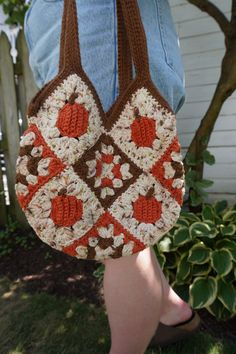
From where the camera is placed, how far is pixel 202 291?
1.86m

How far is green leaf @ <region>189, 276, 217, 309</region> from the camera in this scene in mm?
1820

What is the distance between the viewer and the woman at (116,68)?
3.20 ft

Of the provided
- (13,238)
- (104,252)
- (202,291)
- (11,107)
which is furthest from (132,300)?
(11,107)

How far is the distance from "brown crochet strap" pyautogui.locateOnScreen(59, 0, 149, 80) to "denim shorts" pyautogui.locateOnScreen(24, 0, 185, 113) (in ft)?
0.13

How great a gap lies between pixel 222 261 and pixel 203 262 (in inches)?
3.9

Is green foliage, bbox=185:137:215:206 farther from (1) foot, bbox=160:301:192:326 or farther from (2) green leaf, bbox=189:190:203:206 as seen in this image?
(1) foot, bbox=160:301:192:326

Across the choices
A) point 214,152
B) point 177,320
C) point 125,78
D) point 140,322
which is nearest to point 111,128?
point 125,78

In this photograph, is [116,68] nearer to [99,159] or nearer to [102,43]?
[102,43]

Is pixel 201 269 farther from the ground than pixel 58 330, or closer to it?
farther from the ground

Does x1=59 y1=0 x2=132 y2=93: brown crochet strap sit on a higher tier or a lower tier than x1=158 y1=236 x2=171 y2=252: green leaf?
higher

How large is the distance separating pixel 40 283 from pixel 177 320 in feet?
3.59

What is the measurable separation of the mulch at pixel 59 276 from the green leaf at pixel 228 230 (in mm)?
440

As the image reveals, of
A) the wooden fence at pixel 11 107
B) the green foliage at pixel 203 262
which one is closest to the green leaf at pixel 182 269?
the green foliage at pixel 203 262

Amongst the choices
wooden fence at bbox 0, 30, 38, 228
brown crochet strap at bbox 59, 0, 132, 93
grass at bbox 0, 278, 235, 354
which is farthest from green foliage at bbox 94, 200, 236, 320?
wooden fence at bbox 0, 30, 38, 228
